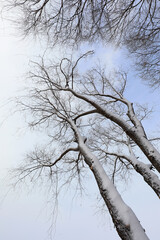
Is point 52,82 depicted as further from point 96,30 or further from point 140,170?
point 140,170

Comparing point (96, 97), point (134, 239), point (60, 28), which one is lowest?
point (134, 239)

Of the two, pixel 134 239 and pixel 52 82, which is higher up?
pixel 52 82

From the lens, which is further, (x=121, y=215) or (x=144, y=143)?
(x=144, y=143)

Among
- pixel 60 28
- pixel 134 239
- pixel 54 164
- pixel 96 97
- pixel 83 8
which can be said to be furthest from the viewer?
pixel 96 97

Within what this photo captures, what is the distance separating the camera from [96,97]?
5453 mm

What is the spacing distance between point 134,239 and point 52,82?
166 inches

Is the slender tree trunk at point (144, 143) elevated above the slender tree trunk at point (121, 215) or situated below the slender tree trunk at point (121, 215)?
above

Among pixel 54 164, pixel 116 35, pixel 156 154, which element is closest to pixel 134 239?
pixel 156 154

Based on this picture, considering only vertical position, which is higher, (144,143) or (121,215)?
(144,143)

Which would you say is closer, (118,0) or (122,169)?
(118,0)

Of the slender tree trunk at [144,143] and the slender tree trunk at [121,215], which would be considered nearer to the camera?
the slender tree trunk at [121,215]

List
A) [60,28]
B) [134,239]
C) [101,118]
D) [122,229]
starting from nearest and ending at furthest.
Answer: [134,239], [122,229], [60,28], [101,118]

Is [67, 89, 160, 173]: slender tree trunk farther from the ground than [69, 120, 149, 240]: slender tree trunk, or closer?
farther from the ground

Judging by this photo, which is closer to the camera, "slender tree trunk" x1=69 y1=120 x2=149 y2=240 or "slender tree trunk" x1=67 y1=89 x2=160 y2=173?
"slender tree trunk" x1=69 y1=120 x2=149 y2=240
